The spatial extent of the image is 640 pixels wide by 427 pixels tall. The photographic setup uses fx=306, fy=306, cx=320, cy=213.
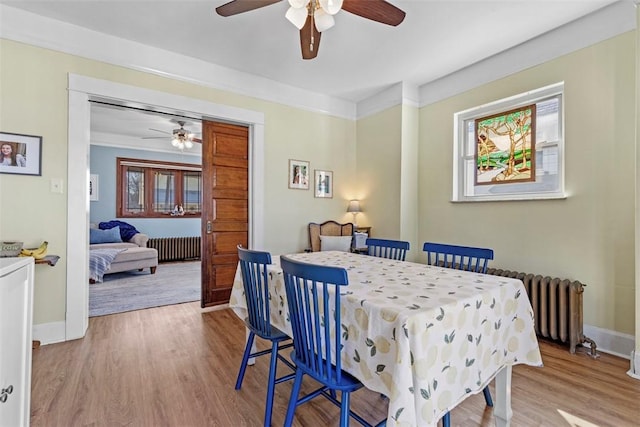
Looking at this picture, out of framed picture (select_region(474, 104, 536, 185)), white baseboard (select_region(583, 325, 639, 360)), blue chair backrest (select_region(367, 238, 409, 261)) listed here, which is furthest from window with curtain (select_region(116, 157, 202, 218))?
white baseboard (select_region(583, 325, 639, 360))

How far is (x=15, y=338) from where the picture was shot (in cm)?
107

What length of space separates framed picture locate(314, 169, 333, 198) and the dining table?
273 cm

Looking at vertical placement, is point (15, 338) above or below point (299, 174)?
below

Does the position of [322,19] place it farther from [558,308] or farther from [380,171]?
[558,308]

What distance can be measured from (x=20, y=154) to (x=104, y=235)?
352 centimetres

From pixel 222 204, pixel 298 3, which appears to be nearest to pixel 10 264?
pixel 298 3

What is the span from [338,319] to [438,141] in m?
3.31

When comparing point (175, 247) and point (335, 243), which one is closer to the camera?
point (335, 243)

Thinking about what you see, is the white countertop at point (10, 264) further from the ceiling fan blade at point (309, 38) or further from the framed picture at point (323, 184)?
the framed picture at point (323, 184)

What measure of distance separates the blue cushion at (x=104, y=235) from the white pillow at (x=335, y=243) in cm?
427

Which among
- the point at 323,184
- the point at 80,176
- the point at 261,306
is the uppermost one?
the point at 323,184

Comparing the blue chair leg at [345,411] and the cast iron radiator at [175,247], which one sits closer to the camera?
the blue chair leg at [345,411]

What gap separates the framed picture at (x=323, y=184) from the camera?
4.35 metres

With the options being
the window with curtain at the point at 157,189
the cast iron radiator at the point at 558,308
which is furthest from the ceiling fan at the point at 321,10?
the window with curtain at the point at 157,189
